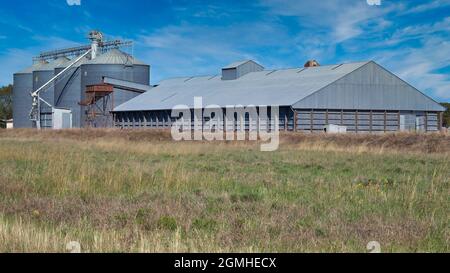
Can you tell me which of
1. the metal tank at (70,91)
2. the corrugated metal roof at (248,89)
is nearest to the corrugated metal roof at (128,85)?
the corrugated metal roof at (248,89)

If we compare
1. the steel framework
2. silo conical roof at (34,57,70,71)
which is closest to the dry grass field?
the steel framework

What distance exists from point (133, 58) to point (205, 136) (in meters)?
37.9

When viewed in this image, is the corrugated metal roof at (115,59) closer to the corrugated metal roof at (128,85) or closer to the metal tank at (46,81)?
the corrugated metal roof at (128,85)

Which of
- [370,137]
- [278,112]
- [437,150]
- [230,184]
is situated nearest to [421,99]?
[278,112]

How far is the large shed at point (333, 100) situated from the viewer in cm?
5319

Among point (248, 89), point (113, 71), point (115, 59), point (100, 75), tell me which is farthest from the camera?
point (115, 59)

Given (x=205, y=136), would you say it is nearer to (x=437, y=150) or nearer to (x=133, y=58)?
(x=437, y=150)

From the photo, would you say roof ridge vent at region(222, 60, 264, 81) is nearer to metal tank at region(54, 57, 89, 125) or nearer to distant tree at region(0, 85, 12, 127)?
metal tank at region(54, 57, 89, 125)

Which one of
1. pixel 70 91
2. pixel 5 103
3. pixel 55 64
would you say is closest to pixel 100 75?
pixel 70 91

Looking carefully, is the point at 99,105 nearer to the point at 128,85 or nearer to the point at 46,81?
the point at 128,85

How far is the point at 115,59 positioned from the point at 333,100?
114ft

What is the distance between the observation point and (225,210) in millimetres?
10266

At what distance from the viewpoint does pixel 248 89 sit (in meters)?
61.5
